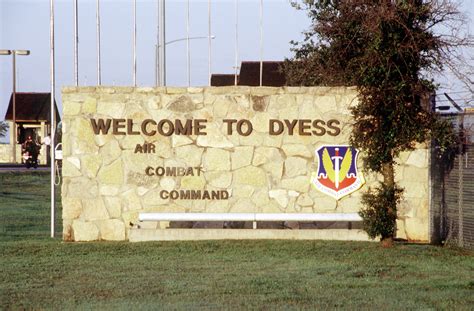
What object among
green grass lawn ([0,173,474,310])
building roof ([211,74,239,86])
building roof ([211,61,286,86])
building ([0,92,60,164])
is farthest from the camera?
building ([0,92,60,164])

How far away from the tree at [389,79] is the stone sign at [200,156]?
0.96 m

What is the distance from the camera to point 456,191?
16.1m

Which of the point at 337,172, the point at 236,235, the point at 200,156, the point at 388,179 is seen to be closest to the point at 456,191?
the point at 388,179

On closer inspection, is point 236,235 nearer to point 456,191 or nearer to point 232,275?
point 456,191

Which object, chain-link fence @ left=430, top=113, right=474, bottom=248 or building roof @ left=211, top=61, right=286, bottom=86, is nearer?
chain-link fence @ left=430, top=113, right=474, bottom=248

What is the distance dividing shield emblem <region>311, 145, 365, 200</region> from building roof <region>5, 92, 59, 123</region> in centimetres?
5581

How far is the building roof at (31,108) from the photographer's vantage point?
71.5 meters

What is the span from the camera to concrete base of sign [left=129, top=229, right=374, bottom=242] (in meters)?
16.5

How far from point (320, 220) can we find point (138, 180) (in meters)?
3.15

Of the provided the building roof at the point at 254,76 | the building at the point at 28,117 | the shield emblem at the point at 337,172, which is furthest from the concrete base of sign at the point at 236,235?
the building at the point at 28,117

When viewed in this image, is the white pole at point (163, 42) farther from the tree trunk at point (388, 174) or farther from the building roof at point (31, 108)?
the building roof at point (31, 108)

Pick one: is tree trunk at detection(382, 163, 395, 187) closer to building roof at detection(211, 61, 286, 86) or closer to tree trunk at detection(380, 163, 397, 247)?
tree trunk at detection(380, 163, 397, 247)

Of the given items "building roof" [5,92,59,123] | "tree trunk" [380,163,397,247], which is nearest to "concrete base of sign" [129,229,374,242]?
"tree trunk" [380,163,397,247]

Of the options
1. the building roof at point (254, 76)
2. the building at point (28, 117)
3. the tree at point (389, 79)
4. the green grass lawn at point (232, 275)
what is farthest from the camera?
the building at point (28, 117)
